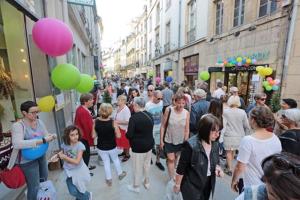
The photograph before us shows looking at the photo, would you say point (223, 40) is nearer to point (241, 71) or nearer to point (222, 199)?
point (241, 71)

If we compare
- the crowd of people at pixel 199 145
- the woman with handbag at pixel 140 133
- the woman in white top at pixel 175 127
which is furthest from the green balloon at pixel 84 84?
the woman in white top at pixel 175 127

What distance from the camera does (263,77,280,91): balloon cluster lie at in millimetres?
5762

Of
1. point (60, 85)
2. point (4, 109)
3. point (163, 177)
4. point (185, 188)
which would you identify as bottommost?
point (163, 177)

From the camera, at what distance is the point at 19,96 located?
3924mm

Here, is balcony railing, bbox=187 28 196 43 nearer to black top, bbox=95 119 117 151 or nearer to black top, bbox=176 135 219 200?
black top, bbox=95 119 117 151

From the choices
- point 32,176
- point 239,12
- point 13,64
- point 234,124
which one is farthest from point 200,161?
point 239,12

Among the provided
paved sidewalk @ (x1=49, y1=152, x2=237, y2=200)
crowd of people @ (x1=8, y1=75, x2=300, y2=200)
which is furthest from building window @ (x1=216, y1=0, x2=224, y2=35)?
paved sidewalk @ (x1=49, y1=152, x2=237, y2=200)

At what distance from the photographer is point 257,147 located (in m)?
1.94

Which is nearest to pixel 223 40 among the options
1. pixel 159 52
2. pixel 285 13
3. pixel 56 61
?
pixel 285 13

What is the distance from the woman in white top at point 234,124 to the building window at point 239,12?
240 inches

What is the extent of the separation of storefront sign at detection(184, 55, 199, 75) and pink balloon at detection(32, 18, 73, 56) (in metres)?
10.3

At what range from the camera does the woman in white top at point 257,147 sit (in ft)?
6.36

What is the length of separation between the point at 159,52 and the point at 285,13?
17005mm

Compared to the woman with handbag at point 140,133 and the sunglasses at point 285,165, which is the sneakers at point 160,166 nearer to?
the woman with handbag at point 140,133
